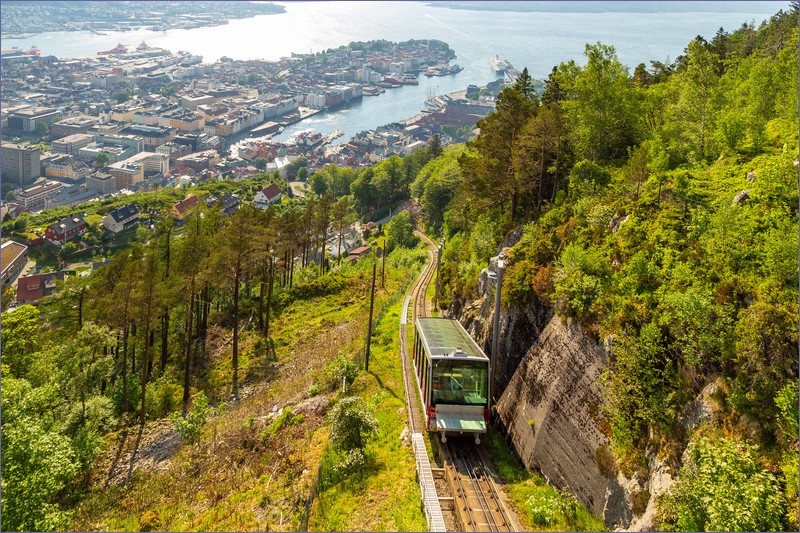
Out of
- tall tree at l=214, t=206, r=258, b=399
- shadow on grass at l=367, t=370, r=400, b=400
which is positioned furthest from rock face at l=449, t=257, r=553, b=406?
tall tree at l=214, t=206, r=258, b=399

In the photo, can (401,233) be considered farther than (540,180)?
Yes

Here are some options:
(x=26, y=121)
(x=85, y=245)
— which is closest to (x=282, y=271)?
(x=85, y=245)

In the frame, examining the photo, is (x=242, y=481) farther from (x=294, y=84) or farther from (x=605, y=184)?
(x=294, y=84)

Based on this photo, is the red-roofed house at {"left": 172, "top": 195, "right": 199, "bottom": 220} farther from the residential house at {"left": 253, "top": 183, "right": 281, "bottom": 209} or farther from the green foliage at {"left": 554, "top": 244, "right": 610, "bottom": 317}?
the green foliage at {"left": 554, "top": 244, "right": 610, "bottom": 317}

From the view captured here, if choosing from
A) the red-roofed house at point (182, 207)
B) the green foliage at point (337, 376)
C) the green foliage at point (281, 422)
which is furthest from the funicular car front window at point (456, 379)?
the red-roofed house at point (182, 207)

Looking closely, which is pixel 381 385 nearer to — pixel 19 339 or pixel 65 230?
pixel 19 339

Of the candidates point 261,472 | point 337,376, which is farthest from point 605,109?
point 261,472
